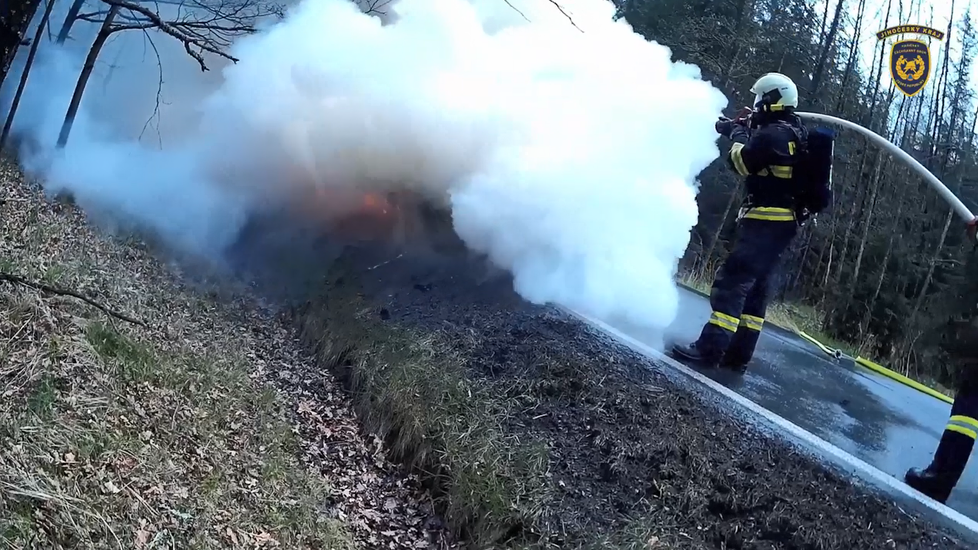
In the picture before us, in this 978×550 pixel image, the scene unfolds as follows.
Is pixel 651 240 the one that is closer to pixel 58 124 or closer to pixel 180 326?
pixel 180 326

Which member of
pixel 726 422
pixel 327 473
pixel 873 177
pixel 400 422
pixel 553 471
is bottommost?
pixel 327 473

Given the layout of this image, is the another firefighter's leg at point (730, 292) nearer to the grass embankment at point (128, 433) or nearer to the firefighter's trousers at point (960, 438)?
the firefighter's trousers at point (960, 438)

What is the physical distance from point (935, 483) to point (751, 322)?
1.97 m

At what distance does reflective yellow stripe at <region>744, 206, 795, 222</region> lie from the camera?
18.6ft

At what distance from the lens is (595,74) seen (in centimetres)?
743

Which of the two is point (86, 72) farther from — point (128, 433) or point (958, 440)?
point (958, 440)

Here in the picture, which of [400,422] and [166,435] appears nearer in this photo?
[166,435]

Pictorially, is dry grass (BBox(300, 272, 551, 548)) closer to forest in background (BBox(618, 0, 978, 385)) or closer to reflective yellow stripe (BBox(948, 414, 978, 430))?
reflective yellow stripe (BBox(948, 414, 978, 430))

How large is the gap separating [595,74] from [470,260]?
2392 millimetres

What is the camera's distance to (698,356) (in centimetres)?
606

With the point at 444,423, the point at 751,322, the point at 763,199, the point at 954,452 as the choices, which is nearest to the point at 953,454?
the point at 954,452

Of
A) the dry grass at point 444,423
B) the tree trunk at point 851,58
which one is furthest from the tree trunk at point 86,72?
the tree trunk at point 851,58

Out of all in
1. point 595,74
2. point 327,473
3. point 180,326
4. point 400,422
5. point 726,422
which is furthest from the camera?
point 595,74

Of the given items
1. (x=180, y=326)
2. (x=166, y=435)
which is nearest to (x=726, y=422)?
(x=166, y=435)
